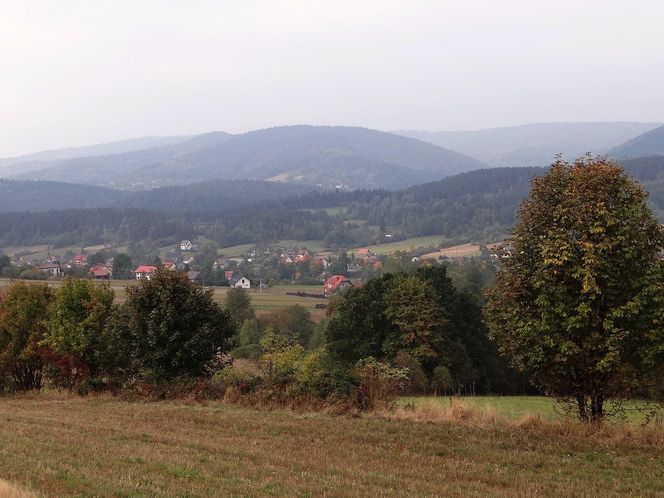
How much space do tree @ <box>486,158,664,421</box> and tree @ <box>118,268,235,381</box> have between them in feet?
44.4

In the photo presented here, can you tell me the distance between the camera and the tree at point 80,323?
30.2 metres

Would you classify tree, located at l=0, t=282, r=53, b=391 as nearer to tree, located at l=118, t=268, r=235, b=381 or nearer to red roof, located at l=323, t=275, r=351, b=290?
tree, located at l=118, t=268, r=235, b=381

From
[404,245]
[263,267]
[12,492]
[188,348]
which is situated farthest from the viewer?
[404,245]

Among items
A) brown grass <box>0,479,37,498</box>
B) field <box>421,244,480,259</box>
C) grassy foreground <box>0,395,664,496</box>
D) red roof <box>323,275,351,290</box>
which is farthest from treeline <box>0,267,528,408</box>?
field <box>421,244,480,259</box>

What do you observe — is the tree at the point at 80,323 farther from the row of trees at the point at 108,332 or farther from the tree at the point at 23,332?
the tree at the point at 23,332

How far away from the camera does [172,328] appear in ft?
88.3

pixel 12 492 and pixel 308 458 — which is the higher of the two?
pixel 12 492

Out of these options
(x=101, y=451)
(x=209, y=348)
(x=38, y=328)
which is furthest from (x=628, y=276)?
(x=38, y=328)

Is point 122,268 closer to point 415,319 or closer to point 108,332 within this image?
point 415,319

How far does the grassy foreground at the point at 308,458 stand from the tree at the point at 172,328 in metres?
6.79

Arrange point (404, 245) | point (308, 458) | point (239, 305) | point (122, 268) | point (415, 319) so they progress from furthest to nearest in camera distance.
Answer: point (404, 245)
point (122, 268)
point (239, 305)
point (415, 319)
point (308, 458)

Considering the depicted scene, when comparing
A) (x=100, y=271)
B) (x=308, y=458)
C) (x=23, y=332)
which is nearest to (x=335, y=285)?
(x=100, y=271)

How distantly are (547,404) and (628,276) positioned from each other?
19076mm

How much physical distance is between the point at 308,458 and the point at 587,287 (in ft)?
24.0
